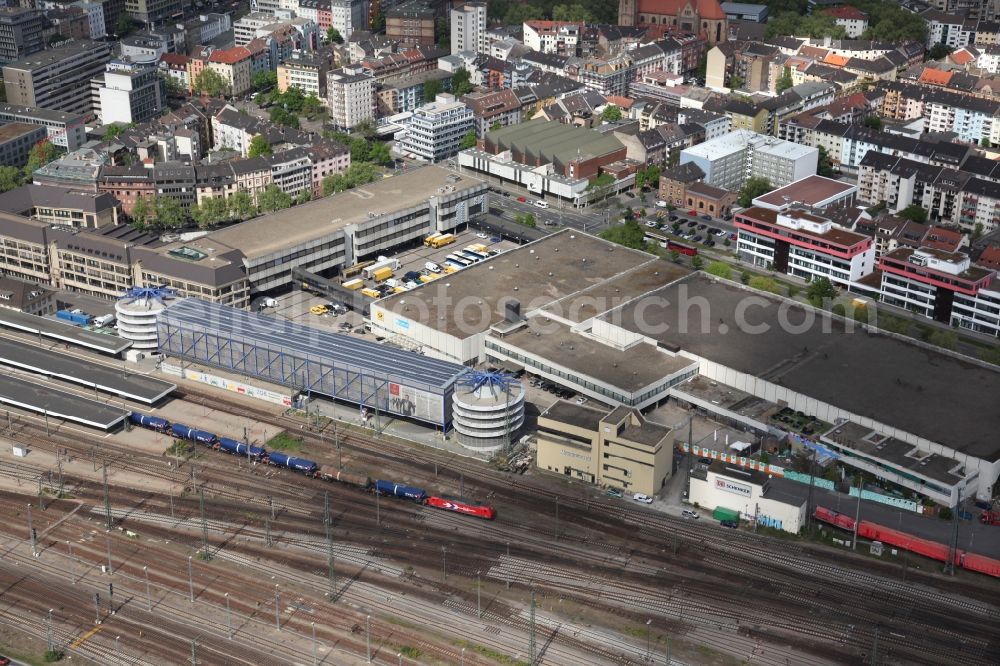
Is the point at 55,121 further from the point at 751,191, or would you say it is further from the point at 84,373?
the point at 751,191

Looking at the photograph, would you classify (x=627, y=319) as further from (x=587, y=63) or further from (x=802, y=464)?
(x=587, y=63)

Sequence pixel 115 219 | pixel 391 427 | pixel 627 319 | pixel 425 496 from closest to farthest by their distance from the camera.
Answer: pixel 425 496 → pixel 391 427 → pixel 627 319 → pixel 115 219

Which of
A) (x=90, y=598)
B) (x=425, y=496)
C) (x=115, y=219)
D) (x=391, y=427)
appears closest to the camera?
(x=90, y=598)

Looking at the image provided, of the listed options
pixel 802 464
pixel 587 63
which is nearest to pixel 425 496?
pixel 802 464

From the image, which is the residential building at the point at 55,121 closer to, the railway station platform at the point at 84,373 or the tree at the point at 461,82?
the tree at the point at 461,82

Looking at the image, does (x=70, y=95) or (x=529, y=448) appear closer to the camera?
(x=529, y=448)

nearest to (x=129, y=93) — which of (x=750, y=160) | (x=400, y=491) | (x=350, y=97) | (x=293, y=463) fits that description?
(x=350, y=97)
